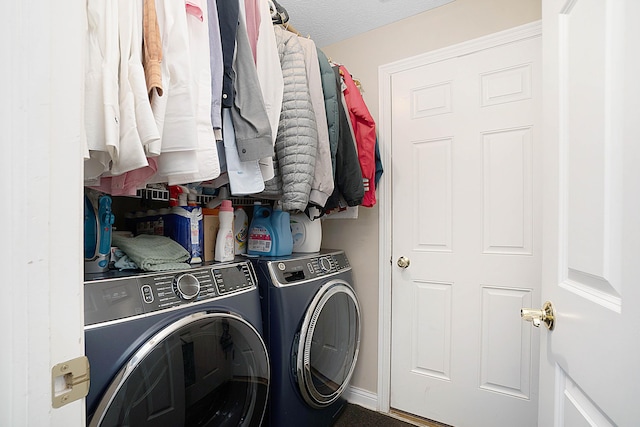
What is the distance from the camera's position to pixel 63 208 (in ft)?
1.43

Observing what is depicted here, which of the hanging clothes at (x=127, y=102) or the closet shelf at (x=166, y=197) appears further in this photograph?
the closet shelf at (x=166, y=197)

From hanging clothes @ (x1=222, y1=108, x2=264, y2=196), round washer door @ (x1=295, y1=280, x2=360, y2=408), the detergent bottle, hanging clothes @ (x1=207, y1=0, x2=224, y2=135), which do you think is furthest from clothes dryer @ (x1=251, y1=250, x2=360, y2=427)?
hanging clothes @ (x1=207, y1=0, x2=224, y2=135)

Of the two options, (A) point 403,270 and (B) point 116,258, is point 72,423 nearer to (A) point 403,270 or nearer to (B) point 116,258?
(B) point 116,258

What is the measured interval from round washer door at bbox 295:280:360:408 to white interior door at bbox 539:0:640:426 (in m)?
0.86

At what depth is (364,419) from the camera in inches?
74.3

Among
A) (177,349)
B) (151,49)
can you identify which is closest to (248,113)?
(151,49)

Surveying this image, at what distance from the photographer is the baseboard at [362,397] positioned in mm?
2004

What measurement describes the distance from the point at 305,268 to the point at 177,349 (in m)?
0.69

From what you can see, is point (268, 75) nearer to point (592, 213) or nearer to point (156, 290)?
point (156, 290)

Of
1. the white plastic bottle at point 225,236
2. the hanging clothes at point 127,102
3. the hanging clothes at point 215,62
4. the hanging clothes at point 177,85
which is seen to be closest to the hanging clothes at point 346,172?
the white plastic bottle at point 225,236

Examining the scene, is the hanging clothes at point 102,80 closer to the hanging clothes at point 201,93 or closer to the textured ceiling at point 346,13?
the hanging clothes at point 201,93

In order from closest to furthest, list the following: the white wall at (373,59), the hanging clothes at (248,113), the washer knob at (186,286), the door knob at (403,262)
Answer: the washer knob at (186,286)
the hanging clothes at (248,113)
the white wall at (373,59)
the door knob at (403,262)

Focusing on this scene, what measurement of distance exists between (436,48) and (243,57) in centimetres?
124

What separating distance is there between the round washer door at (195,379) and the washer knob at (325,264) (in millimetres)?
550
